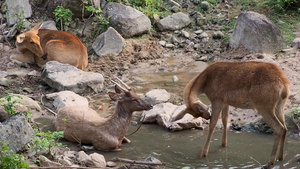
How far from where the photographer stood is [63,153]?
331 inches

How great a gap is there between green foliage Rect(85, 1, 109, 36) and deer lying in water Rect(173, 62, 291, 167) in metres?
5.49

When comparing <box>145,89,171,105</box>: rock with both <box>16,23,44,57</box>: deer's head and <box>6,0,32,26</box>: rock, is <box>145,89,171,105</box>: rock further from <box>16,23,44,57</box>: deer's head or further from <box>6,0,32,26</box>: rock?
<box>6,0,32,26</box>: rock

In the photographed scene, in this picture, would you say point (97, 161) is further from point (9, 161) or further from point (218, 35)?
point (218, 35)

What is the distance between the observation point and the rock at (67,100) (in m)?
10.8

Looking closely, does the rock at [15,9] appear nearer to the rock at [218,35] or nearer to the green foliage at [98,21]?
the green foliage at [98,21]

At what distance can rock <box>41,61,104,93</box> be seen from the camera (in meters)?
11.7

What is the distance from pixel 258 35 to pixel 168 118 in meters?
4.11

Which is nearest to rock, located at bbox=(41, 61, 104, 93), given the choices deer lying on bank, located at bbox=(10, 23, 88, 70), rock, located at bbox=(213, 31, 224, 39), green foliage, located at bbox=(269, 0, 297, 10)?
deer lying on bank, located at bbox=(10, 23, 88, 70)

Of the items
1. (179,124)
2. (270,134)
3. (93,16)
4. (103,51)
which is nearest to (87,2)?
(93,16)

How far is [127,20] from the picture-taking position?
1390cm

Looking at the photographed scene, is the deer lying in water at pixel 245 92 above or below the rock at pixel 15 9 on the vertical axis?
above

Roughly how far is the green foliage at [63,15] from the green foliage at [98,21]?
1.64ft

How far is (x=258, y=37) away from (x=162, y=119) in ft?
13.8

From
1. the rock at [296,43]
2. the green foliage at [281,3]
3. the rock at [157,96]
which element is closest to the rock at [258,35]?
the rock at [296,43]
